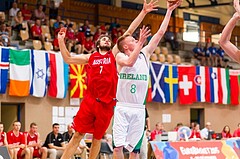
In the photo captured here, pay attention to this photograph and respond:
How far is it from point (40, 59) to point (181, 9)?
15.9 m

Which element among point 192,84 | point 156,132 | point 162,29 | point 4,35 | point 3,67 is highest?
point 4,35

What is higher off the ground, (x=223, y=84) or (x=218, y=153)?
(x=223, y=84)

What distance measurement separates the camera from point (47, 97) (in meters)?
20.2

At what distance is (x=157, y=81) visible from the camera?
23.4 meters

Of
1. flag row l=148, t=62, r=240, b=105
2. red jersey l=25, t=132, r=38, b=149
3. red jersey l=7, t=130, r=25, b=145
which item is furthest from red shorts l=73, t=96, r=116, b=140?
flag row l=148, t=62, r=240, b=105

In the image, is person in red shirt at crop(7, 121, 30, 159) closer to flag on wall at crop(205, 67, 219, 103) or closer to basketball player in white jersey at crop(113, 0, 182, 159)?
basketball player in white jersey at crop(113, 0, 182, 159)

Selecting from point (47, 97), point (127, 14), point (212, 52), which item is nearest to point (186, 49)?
point (212, 52)

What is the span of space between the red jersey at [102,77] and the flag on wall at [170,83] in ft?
49.6

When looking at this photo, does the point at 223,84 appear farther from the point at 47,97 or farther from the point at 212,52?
the point at 47,97

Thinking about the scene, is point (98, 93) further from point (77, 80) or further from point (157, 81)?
point (157, 81)

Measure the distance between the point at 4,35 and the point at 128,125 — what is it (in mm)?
12192

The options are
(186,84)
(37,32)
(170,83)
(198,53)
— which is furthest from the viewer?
(198,53)

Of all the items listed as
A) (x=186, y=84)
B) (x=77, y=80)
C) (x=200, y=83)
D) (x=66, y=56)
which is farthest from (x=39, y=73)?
(x=66, y=56)

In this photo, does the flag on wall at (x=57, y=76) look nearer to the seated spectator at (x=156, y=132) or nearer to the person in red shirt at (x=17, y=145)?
the seated spectator at (x=156, y=132)
